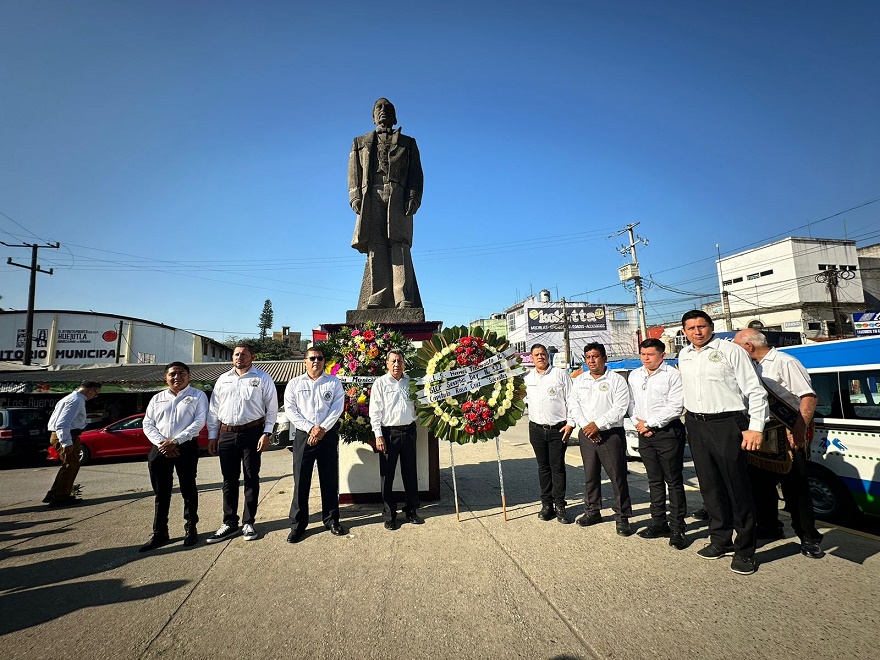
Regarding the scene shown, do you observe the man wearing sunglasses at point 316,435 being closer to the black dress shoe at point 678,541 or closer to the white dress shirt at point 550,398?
→ the white dress shirt at point 550,398

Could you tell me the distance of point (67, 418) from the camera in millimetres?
6223

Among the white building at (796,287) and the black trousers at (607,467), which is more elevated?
the white building at (796,287)

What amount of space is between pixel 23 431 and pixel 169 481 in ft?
36.2

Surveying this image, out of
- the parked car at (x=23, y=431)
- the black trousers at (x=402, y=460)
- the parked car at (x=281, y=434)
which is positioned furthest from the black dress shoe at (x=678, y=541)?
the parked car at (x=23, y=431)

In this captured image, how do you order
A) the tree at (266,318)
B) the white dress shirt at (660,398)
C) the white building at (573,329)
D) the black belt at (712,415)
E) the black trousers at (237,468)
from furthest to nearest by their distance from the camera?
the tree at (266,318) → the white building at (573,329) → the black trousers at (237,468) → the white dress shirt at (660,398) → the black belt at (712,415)

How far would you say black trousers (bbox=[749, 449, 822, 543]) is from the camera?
3.57m

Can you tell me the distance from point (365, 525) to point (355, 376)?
65.2 inches

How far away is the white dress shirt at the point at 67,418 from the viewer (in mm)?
6180

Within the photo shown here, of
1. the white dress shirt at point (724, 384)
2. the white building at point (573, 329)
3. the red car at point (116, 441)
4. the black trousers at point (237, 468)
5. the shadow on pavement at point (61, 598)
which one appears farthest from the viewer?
the white building at point (573, 329)

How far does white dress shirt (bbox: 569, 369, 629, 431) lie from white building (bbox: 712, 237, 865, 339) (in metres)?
37.3

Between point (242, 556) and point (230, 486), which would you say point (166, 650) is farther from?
point (230, 486)

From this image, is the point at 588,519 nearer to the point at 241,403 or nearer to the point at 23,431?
the point at 241,403

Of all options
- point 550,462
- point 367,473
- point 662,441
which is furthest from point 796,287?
point 367,473

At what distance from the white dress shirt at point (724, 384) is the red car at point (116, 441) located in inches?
456
